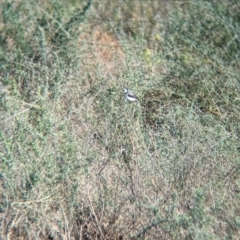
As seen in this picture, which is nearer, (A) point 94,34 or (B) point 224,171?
(B) point 224,171

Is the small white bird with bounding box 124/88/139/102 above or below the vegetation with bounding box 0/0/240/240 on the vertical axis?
above

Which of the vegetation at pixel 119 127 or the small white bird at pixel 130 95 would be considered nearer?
the vegetation at pixel 119 127

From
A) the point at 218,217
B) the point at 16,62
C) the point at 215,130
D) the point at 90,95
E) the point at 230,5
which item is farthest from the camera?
the point at 230,5

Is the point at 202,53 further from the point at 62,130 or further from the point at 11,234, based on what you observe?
the point at 11,234

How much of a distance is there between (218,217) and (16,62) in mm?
1929

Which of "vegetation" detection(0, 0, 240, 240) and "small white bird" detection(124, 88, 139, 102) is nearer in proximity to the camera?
"vegetation" detection(0, 0, 240, 240)

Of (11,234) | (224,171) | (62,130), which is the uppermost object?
(224,171)

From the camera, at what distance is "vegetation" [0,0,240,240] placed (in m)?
3.35

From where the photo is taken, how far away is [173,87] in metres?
4.18

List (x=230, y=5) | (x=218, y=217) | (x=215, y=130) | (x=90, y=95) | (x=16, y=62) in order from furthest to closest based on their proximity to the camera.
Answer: (x=230, y=5) → (x=16, y=62) → (x=90, y=95) → (x=215, y=130) → (x=218, y=217)

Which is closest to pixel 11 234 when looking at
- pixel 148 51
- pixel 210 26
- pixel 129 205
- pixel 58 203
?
pixel 58 203

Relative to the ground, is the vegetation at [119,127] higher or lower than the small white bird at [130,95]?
lower

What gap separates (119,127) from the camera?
370 centimetres

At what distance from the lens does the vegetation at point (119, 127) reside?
3348 millimetres
